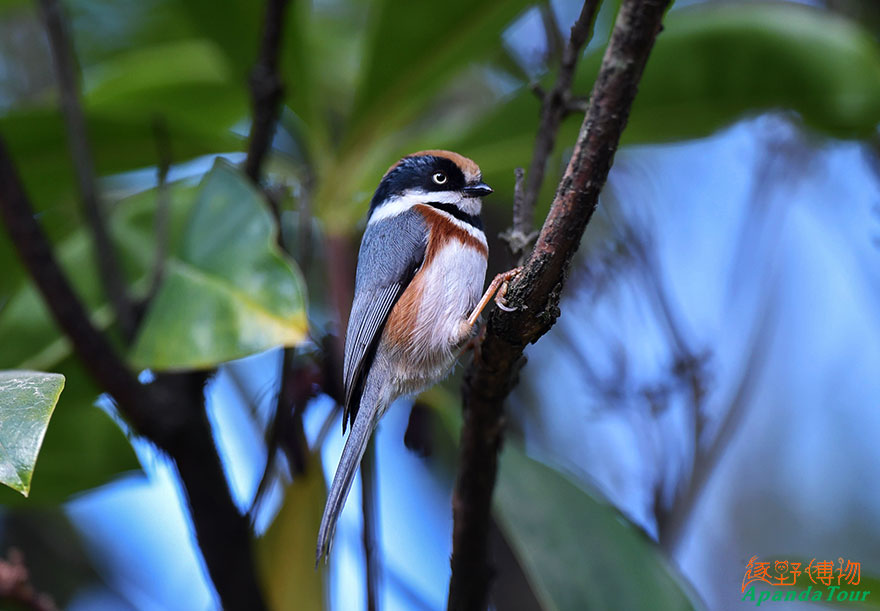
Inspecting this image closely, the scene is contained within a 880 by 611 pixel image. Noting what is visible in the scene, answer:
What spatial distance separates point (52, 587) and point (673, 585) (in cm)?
320

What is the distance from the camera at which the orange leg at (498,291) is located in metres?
1.85

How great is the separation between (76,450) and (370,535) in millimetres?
1384

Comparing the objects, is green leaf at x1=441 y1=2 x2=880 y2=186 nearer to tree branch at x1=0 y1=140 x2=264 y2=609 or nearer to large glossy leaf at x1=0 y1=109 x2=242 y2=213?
large glossy leaf at x1=0 y1=109 x2=242 y2=213

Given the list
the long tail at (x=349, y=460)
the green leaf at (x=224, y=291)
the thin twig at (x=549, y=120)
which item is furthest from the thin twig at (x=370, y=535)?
the thin twig at (x=549, y=120)

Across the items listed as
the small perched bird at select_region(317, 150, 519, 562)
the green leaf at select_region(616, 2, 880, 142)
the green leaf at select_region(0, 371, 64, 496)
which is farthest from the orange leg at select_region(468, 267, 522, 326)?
the green leaf at select_region(616, 2, 880, 142)

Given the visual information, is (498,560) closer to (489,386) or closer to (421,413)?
(421,413)

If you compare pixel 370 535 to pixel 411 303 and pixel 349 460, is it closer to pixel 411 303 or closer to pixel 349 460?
pixel 349 460

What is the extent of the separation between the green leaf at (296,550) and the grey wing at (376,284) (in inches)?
19.9

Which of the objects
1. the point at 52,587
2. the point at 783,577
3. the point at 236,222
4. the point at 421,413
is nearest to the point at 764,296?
the point at 783,577

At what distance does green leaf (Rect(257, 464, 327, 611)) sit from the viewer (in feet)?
9.63

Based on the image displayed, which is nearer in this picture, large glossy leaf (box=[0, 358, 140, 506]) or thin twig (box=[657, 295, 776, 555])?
thin twig (box=[657, 295, 776, 555])

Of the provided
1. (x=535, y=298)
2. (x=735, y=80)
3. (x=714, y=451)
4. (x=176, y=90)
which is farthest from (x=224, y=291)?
(x=735, y=80)

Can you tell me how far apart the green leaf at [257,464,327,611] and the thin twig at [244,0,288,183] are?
3.79 ft

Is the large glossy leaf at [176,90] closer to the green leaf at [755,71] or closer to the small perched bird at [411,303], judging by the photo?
the small perched bird at [411,303]
